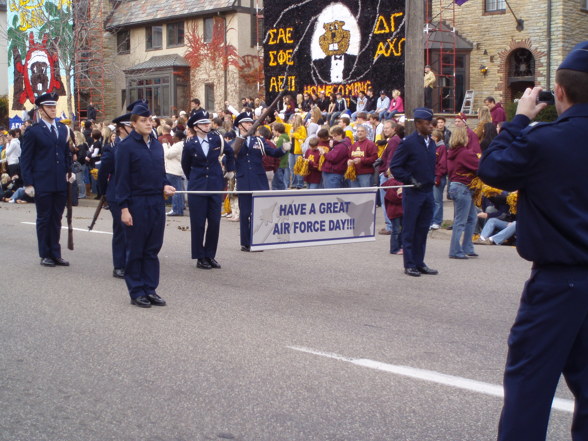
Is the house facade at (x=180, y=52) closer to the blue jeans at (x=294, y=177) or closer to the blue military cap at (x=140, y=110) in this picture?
the blue jeans at (x=294, y=177)

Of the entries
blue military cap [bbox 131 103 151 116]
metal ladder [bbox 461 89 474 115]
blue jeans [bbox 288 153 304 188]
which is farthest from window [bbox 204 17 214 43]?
blue military cap [bbox 131 103 151 116]

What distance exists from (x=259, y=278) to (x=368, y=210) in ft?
5.34

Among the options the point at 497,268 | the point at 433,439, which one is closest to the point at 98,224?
the point at 497,268

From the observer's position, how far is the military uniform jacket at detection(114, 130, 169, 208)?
843 centimetres

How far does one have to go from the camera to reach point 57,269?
35.5 ft

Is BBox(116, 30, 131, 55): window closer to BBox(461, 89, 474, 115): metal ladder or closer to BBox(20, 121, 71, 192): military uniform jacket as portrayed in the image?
BBox(461, 89, 474, 115): metal ladder

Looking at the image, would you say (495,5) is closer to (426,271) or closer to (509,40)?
(509,40)

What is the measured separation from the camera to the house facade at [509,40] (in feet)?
92.1

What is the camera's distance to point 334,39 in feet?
62.4

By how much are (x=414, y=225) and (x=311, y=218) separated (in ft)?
5.45

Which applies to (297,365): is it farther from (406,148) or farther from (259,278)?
(406,148)

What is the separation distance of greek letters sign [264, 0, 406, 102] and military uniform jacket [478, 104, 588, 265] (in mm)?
13959

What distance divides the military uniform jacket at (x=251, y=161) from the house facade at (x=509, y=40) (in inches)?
708

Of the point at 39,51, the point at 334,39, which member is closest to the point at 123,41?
the point at 39,51
